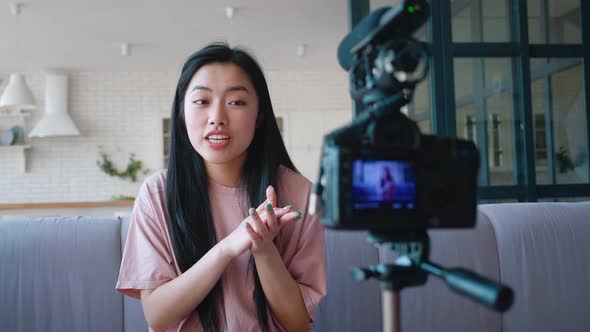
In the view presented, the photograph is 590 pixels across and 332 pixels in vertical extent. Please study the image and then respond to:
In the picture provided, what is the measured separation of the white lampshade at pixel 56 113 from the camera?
6.65 meters

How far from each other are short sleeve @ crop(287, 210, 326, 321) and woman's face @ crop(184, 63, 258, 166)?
0.29 metres

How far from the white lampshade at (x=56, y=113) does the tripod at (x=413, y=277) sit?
6.90m

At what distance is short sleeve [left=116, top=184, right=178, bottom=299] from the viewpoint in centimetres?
118

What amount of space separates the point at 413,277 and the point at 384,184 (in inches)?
4.3

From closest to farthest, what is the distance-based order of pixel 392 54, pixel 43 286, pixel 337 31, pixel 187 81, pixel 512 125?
pixel 392 54 → pixel 187 81 → pixel 43 286 → pixel 512 125 → pixel 337 31

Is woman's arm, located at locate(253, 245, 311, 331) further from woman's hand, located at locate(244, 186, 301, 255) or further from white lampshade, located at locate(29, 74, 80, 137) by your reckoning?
white lampshade, located at locate(29, 74, 80, 137)

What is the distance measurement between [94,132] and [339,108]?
3.65m

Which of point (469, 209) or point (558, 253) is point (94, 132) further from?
point (469, 209)

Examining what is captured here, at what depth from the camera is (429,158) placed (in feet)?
1.86

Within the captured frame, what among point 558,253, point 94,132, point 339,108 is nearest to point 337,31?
point 339,108

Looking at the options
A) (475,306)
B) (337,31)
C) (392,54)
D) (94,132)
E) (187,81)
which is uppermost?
(337,31)

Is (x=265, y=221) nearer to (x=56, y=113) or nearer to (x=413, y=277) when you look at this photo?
(x=413, y=277)

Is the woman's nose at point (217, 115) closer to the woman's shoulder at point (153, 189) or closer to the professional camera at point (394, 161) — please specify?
the woman's shoulder at point (153, 189)

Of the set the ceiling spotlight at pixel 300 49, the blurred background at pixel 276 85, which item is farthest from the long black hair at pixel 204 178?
the ceiling spotlight at pixel 300 49
